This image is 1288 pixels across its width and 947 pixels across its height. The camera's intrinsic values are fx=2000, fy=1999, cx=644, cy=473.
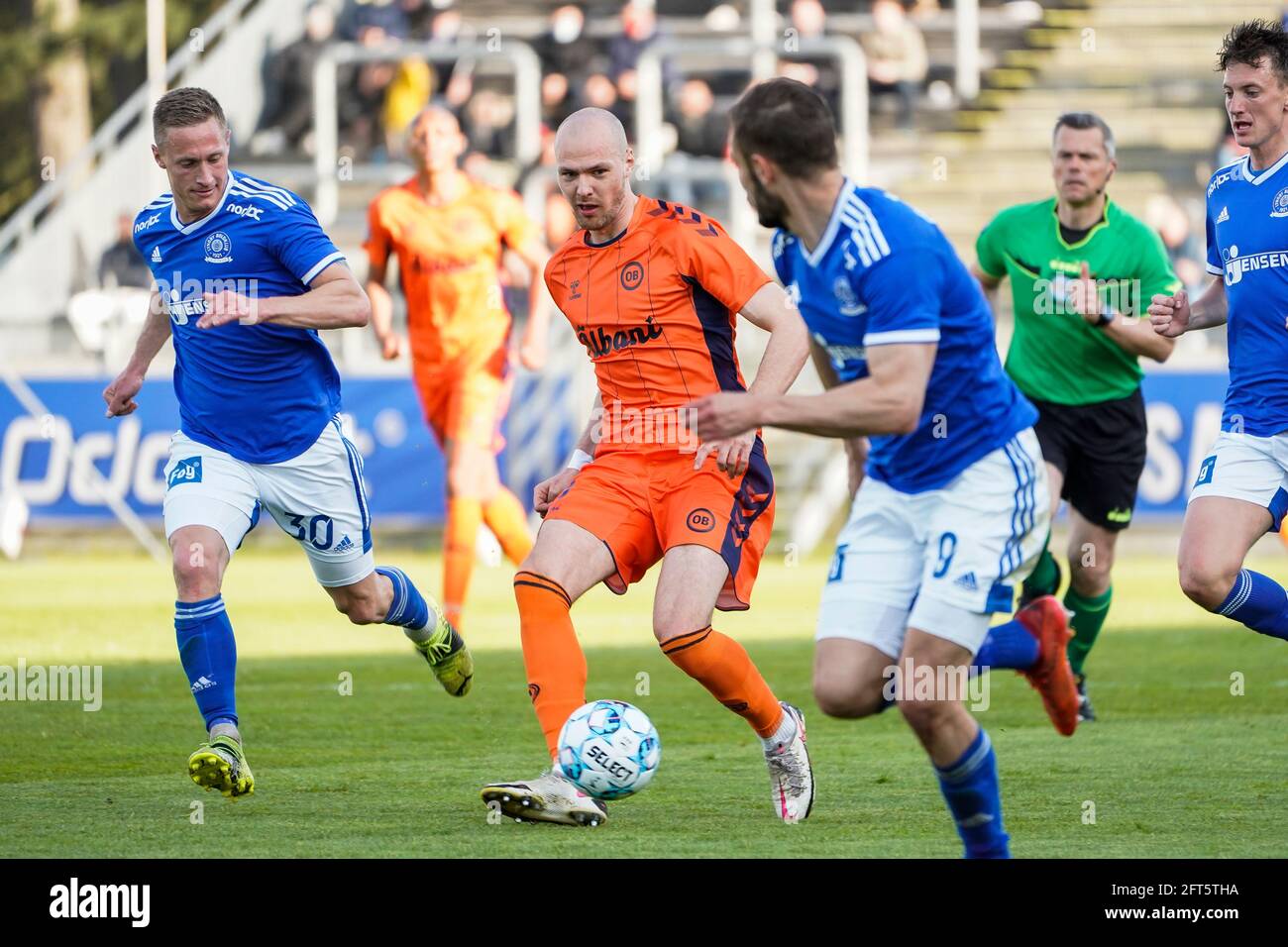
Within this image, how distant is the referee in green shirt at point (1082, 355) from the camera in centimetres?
913

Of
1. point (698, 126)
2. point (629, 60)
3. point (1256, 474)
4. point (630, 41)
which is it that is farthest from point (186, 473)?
point (630, 41)

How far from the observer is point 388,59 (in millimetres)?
22953

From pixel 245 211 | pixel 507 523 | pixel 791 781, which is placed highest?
pixel 245 211

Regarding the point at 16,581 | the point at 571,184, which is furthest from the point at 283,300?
the point at 16,581

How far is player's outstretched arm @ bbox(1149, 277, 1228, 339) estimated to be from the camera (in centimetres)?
727

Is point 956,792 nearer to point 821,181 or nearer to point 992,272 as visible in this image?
→ point 821,181

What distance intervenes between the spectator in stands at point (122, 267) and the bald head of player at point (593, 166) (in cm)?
1450

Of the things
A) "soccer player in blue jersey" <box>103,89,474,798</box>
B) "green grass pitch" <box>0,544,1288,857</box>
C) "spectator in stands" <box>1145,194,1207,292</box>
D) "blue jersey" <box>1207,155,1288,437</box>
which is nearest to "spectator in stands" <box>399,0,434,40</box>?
"spectator in stands" <box>1145,194,1207,292</box>

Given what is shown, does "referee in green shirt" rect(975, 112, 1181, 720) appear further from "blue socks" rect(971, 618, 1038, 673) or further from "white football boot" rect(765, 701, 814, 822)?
"blue socks" rect(971, 618, 1038, 673)

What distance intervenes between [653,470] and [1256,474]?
221 cm

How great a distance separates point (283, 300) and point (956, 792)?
2.98 meters

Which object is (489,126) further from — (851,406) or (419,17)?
(851,406)

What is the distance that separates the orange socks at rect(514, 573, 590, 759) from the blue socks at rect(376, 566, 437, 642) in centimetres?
153

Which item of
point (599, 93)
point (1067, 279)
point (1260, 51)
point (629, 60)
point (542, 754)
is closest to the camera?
point (1260, 51)
